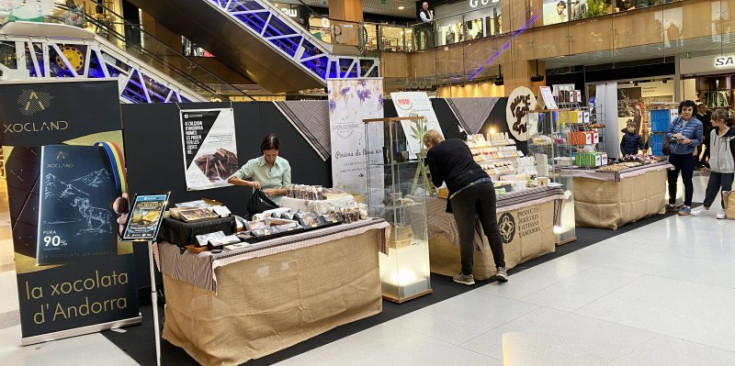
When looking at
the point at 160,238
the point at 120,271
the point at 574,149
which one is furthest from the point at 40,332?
the point at 574,149

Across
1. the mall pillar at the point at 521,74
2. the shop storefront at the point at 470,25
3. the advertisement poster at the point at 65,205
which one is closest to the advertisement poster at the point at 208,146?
the advertisement poster at the point at 65,205

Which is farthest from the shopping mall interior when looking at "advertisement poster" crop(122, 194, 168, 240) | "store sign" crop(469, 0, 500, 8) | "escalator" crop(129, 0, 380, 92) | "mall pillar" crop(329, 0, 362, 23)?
"store sign" crop(469, 0, 500, 8)

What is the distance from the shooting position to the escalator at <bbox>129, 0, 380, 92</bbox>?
1091 centimetres

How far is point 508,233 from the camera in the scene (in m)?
5.51

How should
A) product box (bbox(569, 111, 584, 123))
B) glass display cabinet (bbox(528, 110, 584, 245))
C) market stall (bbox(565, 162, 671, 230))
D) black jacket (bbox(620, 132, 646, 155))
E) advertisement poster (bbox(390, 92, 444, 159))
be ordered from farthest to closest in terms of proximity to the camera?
black jacket (bbox(620, 132, 646, 155)) → product box (bbox(569, 111, 584, 123)) → market stall (bbox(565, 162, 671, 230)) → glass display cabinet (bbox(528, 110, 584, 245)) → advertisement poster (bbox(390, 92, 444, 159))

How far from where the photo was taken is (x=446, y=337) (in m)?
3.89

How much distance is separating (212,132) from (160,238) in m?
1.65

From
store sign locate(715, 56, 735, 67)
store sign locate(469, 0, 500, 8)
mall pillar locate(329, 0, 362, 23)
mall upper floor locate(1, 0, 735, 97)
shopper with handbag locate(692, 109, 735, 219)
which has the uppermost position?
store sign locate(469, 0, 500, 8)

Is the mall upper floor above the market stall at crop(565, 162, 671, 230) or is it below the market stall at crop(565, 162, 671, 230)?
above

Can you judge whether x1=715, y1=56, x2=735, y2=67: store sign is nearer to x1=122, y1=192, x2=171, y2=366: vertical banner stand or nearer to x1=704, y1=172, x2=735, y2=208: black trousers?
x1=704, y1=172, x2=735, y2=208: black trousers

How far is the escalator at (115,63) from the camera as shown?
7.54 m

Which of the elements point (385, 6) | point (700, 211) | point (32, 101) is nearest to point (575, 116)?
point (700, 211)

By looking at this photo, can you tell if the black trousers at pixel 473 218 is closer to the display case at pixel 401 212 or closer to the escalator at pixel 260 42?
the display case at pixel 401 212

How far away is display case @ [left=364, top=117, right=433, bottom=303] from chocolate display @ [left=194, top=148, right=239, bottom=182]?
1413 mm
